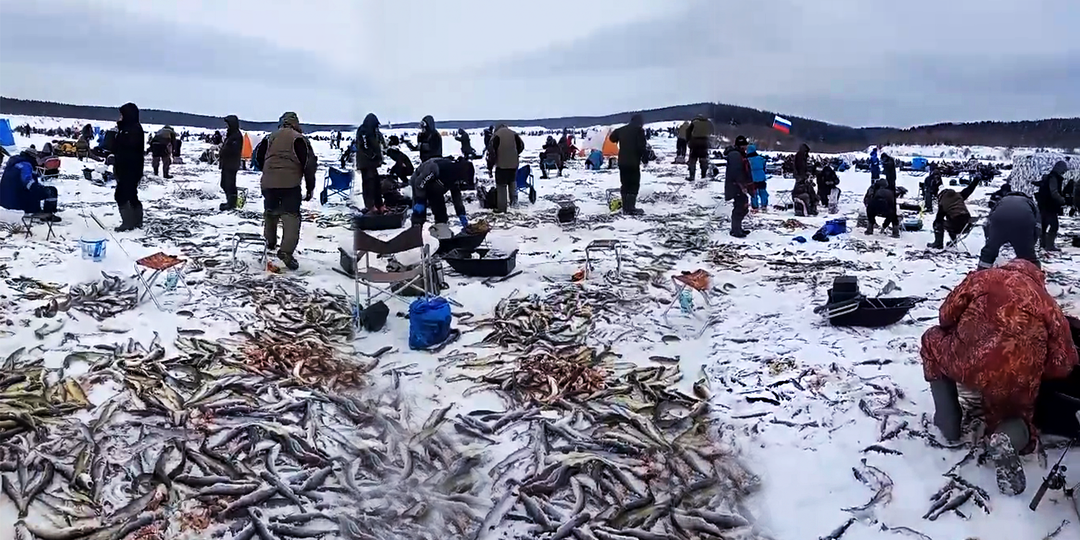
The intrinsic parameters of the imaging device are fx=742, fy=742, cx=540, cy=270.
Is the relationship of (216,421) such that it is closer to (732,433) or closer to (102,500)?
(102,500)

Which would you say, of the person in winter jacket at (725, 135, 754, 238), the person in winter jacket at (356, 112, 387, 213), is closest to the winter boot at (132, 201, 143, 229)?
the person in winter jacket at (356, 112, 387, 213)

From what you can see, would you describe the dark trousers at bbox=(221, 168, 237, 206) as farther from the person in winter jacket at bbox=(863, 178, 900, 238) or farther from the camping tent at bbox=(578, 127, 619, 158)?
the camping tent at bbox=(578, 127, 619, 158)

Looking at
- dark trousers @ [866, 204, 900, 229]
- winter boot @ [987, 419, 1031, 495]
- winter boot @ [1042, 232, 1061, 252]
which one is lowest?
winter boot @ [987, 419, 1031, 495]

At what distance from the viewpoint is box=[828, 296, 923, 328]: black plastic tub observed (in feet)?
21.7

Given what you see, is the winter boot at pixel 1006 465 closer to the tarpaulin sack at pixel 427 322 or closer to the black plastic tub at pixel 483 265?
the tarpaulin sack at pixel 427 322

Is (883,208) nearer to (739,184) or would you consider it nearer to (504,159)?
(739,184)

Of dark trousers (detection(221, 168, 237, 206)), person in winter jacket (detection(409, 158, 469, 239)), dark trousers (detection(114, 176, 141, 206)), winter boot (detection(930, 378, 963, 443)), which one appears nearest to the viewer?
winter boot (detection(930, 378, 963, 443))

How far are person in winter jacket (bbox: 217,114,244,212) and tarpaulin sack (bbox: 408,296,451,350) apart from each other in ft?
28.3

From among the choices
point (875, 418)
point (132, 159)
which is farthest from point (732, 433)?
point (132, 159)

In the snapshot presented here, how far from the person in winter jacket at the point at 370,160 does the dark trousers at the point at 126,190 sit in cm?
338

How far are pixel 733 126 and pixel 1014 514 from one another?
102 inches

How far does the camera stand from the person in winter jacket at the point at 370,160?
1242 centimetres

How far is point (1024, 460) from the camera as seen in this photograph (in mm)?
4195

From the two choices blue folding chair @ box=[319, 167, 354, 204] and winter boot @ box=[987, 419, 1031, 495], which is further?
blue folding chair @ box=[319, 167, 354, 204]
